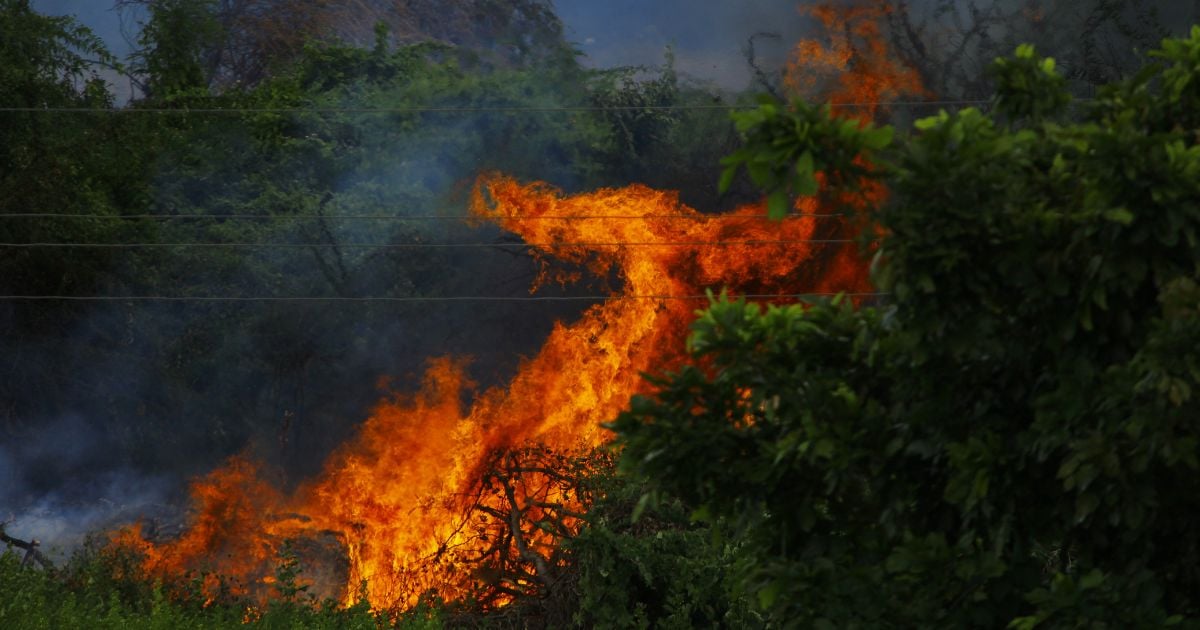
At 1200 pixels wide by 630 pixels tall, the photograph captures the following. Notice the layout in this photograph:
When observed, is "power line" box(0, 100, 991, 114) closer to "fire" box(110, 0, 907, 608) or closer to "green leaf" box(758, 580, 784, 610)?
"fire" box(110, 0, 907, 608)

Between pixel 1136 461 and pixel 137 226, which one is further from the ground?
pixel 137 226

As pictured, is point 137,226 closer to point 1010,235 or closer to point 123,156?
point 123,156

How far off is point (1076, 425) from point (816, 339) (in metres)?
1.17

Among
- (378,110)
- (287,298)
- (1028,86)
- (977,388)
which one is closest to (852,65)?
(378,110)

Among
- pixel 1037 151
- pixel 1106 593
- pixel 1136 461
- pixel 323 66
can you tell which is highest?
pixel 323 66

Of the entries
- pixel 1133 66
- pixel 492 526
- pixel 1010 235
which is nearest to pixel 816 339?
pixel 1010 235

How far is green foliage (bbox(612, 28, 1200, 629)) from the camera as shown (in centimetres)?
538

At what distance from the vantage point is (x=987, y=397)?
5.92m

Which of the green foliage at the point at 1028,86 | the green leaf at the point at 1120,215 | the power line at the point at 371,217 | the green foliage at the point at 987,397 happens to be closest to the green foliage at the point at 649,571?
the power line at the point at 371,217

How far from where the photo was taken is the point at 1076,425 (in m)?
5.51

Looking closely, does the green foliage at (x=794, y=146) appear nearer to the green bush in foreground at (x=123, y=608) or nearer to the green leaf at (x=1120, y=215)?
the green leaf at (x=1120, y=215)

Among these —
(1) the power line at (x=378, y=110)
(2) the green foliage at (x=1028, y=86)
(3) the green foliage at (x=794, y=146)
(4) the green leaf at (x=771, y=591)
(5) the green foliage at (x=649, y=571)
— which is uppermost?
(1) the power line at (x=378, y=110)

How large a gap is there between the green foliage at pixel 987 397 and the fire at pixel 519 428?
10826mm

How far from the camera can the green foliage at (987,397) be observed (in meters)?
5.38
